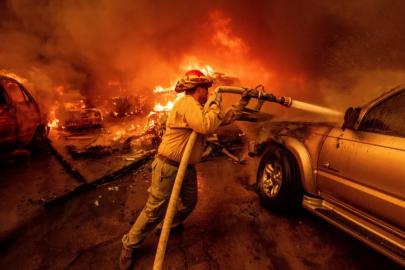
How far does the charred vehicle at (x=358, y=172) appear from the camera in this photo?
2076 millimetres

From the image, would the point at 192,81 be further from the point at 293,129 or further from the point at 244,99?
the point at 293,129

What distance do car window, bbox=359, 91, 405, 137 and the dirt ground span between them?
5.51ft

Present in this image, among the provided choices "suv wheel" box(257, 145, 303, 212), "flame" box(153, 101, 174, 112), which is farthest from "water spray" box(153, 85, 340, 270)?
"flame" box(153, 101, 174, 112)

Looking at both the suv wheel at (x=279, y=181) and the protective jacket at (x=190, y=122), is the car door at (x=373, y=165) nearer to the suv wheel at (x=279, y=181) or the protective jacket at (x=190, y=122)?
the suv wheel at (x=279, y=181)

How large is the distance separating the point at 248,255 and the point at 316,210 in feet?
3.31

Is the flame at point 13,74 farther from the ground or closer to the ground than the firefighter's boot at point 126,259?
farther from the ground

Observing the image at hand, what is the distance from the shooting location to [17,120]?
213 inches

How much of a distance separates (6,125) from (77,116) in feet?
19.8

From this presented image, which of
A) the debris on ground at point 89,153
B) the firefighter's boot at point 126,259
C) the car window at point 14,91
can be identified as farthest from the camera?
the debris on ground at point 89,153

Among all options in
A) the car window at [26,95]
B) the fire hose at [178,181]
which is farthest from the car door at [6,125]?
the fire hose at [178,181]

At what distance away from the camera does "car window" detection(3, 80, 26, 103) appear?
5.45 metres

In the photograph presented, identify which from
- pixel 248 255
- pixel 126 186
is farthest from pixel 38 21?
pixel 248 255

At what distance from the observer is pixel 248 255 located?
108 inches

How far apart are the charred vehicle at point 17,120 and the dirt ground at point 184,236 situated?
1183mm
